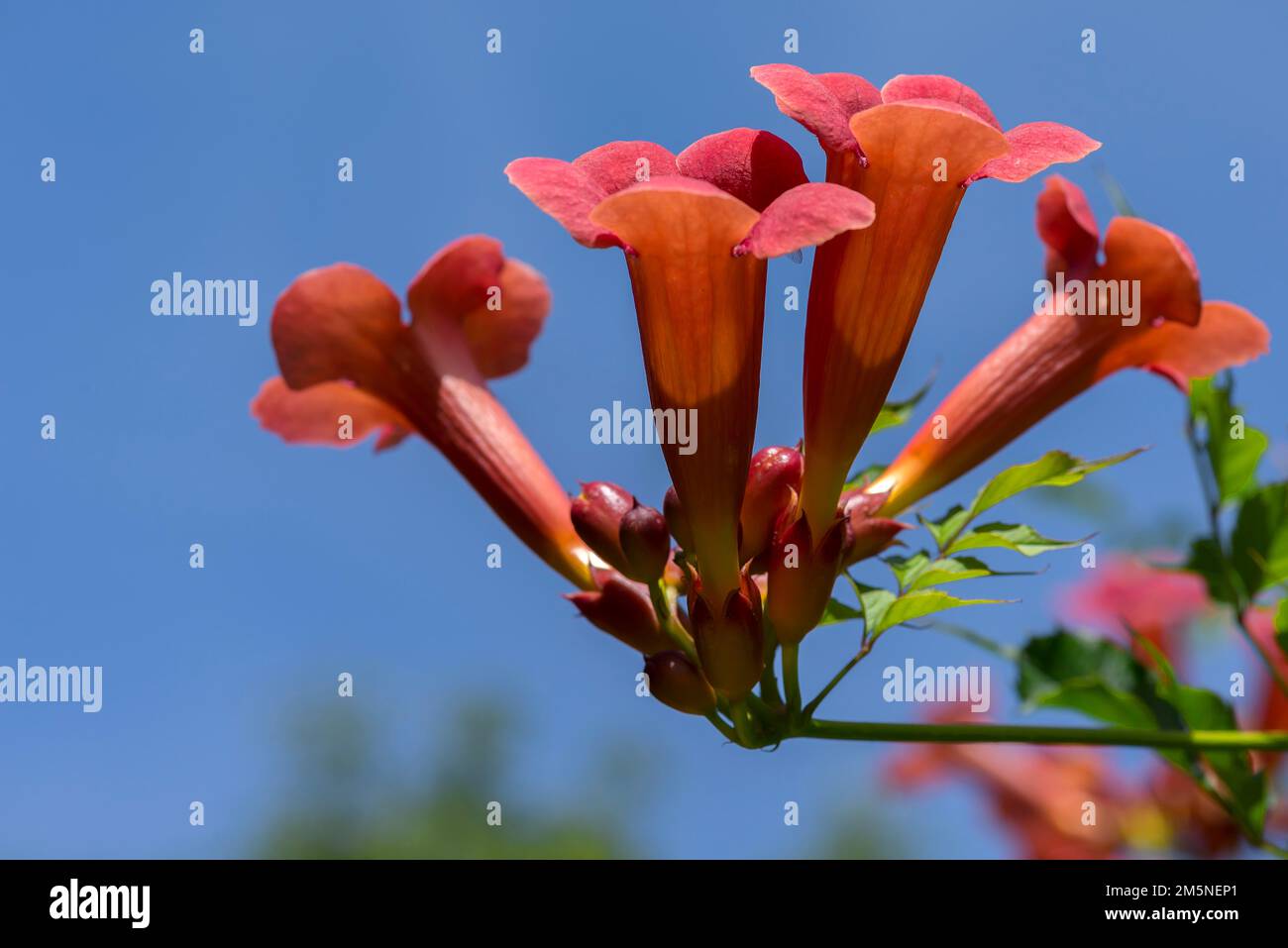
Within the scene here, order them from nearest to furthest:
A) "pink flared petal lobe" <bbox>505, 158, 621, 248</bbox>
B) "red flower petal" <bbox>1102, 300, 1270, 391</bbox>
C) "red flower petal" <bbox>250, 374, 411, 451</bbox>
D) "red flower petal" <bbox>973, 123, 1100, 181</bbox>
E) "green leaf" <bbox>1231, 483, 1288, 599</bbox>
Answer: "pink flared petal lobe" <bbox>505, 158, 621, 248</bbox> < "red flower petal" <bbox>973, 123, 1100, 181</bbox> < "red flower petal" <bbox>1102, 300, 1270, 391</bbox> < "green leaf" <bbox>1231, 483, 1288, 599</bbox> < "red flower petal" <bbox>250, 374, 411, 451</bbox>

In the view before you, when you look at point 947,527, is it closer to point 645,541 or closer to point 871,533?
point 871,533

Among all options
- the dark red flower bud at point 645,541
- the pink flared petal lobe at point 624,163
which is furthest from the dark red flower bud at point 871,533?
the pink flared petal lobe at point 624,163

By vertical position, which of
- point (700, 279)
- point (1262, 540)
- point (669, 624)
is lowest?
point (669, 624)

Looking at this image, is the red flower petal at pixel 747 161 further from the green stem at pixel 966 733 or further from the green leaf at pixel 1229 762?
the green leaf at pixel 1229 762

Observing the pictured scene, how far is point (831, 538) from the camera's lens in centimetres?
251

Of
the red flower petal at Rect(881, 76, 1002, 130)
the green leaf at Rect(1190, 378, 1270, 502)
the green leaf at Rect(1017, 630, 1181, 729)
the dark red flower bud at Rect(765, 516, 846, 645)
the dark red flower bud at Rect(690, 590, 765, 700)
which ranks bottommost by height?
the green leaf at Rect(1017, 630, 1181, 729)

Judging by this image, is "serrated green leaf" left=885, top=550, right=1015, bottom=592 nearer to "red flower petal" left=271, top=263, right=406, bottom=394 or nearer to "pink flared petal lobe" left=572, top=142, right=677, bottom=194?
"pink flared petal lobe" left=572, top=142, right=677, bottom=194

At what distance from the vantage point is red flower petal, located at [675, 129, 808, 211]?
2416 mm

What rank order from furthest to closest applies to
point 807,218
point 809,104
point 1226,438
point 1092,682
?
1. point 1226,438
2. point 1092,682
3. point 809,104
4. point 807,218

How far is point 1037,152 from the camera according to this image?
7.95 feet

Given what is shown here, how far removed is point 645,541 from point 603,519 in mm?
141

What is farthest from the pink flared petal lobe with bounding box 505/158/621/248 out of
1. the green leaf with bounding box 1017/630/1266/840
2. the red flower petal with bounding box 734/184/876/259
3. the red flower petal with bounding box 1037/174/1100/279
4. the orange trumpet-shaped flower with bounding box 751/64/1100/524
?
the green leaf with bounding box 1017/630/1266/840

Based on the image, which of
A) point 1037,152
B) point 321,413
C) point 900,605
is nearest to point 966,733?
point 900,605

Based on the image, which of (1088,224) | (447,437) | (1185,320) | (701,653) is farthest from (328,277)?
(1185,320)
